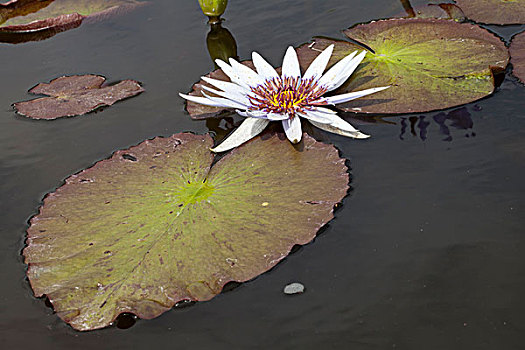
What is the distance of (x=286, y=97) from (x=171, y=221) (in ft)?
2.89

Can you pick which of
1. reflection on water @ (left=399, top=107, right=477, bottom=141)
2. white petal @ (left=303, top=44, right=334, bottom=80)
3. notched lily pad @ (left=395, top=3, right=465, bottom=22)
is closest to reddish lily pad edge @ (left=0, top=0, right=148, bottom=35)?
white petal @ (left=303, top=44, right=334, bottom=80)

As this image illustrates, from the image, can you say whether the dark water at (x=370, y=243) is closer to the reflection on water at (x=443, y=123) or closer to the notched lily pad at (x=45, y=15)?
the reflection on water at (x=443, y=123)

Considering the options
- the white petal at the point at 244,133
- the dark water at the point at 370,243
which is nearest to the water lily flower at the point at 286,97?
the white petal at the point at 244,133

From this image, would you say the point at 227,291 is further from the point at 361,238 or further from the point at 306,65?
the point at 306,65

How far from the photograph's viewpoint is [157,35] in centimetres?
→ 382

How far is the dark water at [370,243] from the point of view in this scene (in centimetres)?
175

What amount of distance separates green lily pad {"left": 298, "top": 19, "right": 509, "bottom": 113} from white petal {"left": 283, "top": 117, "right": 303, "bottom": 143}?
13.6 inches

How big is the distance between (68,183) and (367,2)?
8.24 ft

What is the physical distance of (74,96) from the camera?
3.22 m

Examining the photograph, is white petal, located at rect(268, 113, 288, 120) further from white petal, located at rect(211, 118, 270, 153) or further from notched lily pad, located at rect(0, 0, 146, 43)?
notched lily pad, located at rect(0, 0, 146, 43)

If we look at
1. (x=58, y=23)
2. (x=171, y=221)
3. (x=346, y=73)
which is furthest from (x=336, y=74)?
(x=58, y=23)

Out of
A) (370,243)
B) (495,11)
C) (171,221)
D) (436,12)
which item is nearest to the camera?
(370,243)

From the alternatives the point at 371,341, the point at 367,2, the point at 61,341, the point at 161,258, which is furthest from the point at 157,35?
the point at 371,341

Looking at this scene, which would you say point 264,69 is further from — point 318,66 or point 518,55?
point 518,55
